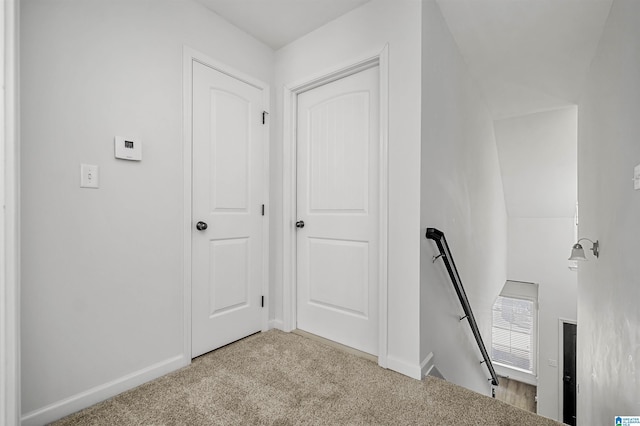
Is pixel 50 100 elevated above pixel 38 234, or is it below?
above

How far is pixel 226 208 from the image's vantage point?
2316 millimetres

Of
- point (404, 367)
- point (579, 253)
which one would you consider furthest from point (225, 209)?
point (579, 253)

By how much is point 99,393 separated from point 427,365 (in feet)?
6.15

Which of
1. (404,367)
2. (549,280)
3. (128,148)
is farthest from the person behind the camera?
(549,280)

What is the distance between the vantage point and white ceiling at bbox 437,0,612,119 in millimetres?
2178

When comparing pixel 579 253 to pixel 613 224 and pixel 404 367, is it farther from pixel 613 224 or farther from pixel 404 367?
pixel 404 367

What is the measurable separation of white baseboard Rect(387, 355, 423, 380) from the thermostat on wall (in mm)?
1967

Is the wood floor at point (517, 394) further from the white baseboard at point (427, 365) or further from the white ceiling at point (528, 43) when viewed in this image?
the white ceiling at point (528, 43)

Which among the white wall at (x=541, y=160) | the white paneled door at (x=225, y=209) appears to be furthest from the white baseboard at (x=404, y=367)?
the white wall at (x=541, y=160)

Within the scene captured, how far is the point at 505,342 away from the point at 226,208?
7.99m

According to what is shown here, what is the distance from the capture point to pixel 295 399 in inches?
65.2

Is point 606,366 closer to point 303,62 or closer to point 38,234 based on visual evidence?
point 303,62

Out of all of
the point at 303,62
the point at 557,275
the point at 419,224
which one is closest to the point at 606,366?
the point at 419,224

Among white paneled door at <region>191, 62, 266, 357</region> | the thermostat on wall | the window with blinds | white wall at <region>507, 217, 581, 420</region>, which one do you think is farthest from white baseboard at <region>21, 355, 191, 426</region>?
the window with blinds
